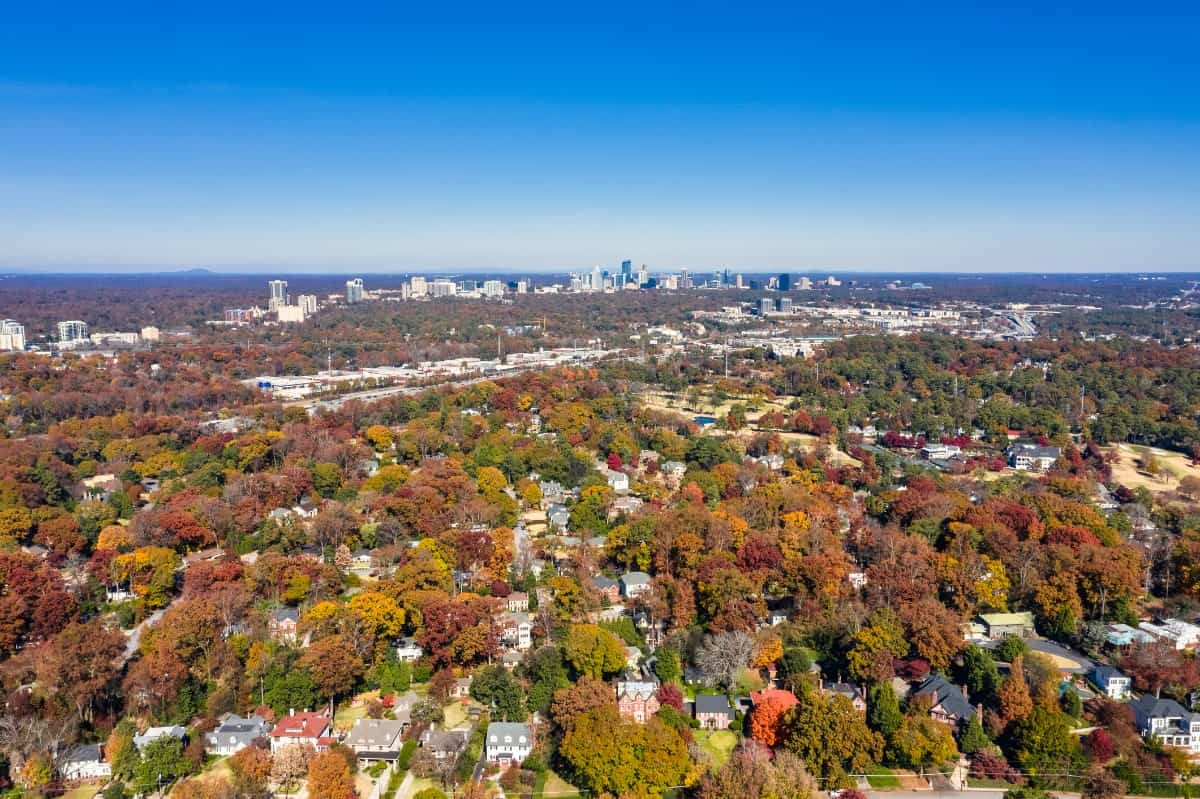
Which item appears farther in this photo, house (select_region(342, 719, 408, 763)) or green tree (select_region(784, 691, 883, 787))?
house (select_region(342, 719, 408, 763))

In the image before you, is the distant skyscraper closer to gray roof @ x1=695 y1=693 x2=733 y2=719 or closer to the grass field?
the grass field

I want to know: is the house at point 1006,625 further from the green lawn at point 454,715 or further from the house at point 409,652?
the house at point 409,652

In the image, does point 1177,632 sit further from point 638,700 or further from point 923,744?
point 638,700

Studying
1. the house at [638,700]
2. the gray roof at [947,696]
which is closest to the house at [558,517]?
the house at [638,700]

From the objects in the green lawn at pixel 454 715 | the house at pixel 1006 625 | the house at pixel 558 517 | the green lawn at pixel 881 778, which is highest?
the house at pixel 558 517

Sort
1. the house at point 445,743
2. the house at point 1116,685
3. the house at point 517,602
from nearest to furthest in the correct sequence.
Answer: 1. the house at point 445,743
2. the house at point 1116,685
3. the house at point 517,602

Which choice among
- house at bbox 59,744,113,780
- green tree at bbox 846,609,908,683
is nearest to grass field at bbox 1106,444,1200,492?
green tree at bbox 846,609,908,683
